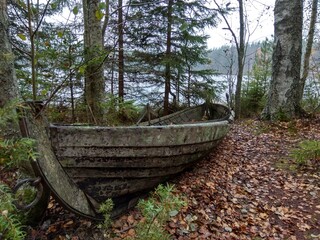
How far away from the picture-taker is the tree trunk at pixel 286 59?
5.12m

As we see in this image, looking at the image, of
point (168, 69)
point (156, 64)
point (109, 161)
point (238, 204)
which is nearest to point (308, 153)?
point (238, 204)

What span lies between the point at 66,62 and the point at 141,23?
15.1ft

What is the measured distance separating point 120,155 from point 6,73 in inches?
48.6

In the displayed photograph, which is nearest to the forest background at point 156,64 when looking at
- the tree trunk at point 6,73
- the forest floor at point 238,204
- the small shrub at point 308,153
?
the tree trunk at point 6,73

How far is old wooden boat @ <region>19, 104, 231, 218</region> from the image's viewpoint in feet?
5.99

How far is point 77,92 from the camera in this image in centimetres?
345

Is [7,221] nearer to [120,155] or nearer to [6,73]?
[120,155]

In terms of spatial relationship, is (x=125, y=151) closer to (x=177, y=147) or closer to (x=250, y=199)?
(x=177, y=147)

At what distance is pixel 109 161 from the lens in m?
2.04

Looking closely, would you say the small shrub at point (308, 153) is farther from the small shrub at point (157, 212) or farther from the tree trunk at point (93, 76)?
the tree trunk at point (93, 76)

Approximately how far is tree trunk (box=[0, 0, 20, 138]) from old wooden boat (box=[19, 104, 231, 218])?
1.56 feet

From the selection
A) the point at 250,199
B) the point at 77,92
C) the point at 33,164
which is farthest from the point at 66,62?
the point at 250,199

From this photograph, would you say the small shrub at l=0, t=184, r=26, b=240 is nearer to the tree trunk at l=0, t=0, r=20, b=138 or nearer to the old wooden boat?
the old wooden boat

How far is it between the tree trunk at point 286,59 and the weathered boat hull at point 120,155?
11.8 feet
